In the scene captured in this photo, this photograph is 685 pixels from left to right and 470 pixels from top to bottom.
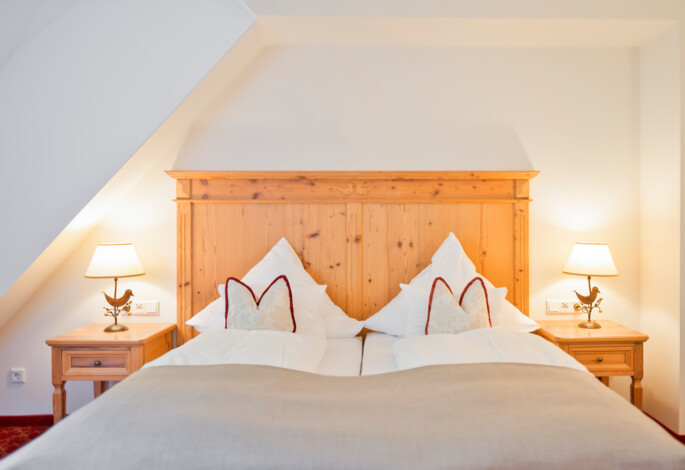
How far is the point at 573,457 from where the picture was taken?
4.41 ft

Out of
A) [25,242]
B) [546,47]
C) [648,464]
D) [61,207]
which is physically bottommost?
[648,464]

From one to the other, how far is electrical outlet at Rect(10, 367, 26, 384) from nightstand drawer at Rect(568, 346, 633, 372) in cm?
342

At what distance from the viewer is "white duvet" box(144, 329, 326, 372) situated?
2.03m

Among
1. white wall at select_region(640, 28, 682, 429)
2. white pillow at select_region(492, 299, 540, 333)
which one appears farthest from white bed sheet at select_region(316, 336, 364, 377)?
white wall at select_region(640, 28, 682, 429)

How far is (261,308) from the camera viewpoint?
105 inches

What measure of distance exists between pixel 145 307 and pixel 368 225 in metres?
1.58

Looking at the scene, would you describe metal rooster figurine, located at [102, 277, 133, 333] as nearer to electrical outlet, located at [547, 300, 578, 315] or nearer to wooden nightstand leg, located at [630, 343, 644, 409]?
electrical outlet, located at [547, 300, 578, 315]

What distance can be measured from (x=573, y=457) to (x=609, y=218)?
2.24 meters

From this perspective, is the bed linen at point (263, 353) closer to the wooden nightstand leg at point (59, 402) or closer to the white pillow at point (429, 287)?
the white pillow at point (429, 287)

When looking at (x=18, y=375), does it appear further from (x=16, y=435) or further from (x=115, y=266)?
(x=115, y=266)

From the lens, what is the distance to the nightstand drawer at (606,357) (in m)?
2.73

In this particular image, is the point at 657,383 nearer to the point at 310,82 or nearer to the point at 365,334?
the point at 365,334

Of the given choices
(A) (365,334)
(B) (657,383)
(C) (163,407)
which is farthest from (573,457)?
(B) (657,383)

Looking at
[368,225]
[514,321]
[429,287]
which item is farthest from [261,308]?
[514,321]
